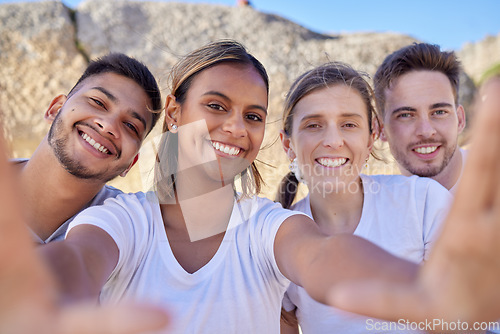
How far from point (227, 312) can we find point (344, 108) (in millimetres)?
1177

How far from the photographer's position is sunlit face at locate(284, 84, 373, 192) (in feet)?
6.36

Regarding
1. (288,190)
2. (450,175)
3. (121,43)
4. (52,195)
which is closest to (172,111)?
(52,195)

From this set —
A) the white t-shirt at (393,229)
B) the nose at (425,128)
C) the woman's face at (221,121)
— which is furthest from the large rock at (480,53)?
the woman's face at (221,121)

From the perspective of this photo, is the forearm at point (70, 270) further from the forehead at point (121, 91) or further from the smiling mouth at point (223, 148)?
the forehead at point (121, 91)

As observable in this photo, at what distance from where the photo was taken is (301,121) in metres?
2.04

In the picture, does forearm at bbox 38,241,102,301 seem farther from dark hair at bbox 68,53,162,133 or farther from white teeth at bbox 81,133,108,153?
dark hair at bbox 68,53,162,133

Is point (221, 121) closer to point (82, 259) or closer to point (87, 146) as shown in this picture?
point (87, 146)

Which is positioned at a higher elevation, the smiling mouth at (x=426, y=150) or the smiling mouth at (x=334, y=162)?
the smiling mouth at (x=426, y=150)

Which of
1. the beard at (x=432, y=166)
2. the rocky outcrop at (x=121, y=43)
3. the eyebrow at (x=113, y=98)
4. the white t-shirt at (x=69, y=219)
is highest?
the rocky outcrop at (x=121, y=43)

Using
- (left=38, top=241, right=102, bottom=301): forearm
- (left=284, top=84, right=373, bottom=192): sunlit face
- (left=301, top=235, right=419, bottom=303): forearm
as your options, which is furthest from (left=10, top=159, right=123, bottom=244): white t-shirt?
(left=301, top=235, right=419, bottom=303): forearm

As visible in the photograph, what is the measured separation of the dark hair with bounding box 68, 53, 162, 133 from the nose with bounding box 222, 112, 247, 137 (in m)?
0.58

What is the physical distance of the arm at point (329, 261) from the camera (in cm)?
78

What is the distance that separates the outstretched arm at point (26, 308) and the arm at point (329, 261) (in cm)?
45

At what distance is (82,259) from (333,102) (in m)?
1.44
